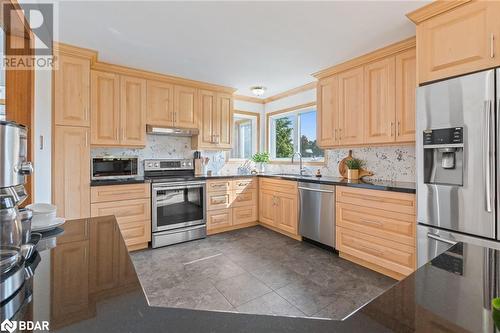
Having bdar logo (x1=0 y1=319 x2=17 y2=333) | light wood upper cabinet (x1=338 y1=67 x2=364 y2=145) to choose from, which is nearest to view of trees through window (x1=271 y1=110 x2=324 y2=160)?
light wood upper cabinet (x1=338 y1=67 x2=364 y2=145)

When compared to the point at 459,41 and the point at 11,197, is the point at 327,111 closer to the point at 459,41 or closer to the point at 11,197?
the point at 459,41

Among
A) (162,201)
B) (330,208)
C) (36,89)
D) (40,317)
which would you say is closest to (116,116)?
(36,89)

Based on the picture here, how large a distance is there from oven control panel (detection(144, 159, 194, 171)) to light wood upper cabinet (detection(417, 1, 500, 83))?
3.31 meters

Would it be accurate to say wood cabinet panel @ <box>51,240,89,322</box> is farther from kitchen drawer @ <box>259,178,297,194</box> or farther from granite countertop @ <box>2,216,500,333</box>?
kitchen drawer @ <box>259,178,297,194</box>

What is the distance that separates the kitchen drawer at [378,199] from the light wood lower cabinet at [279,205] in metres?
0.84

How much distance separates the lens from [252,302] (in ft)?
6.71

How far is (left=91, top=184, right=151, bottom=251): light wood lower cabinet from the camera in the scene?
2.96 meters

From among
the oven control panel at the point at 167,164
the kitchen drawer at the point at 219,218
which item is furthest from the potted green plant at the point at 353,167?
the oven control panel at the point at 167,164

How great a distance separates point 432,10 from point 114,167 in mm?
3811

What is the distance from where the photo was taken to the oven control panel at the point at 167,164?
3756mm

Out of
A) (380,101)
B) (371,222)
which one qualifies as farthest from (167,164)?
(380,101)

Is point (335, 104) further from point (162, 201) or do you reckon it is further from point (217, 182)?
point (162, 201)

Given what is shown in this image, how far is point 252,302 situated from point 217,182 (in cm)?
208

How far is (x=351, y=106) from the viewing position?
3104 mm
